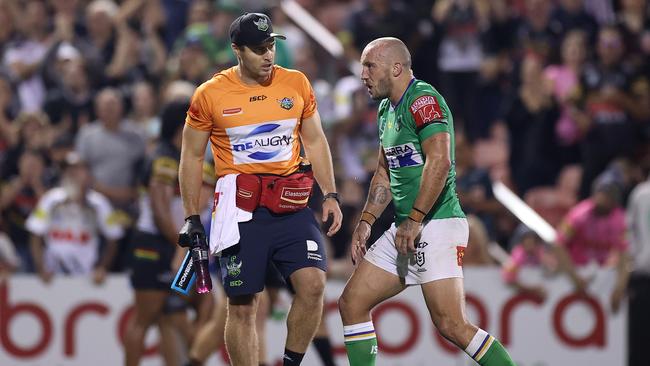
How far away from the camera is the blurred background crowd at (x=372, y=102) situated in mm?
15180

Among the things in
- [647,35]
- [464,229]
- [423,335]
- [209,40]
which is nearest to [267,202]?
[464,229]

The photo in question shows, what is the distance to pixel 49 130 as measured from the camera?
1602cm

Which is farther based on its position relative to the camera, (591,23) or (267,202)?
(591,23)

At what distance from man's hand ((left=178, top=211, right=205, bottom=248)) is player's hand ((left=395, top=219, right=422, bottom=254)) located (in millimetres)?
1349

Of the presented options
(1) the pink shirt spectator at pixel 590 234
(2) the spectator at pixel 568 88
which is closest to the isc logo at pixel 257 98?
(1) the pink shirt spectator at pixel 590 234

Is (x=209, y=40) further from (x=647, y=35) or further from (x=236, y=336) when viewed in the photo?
(x=236, y=336)

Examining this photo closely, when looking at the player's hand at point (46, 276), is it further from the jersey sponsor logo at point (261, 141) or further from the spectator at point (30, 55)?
the jersey sponsor logo at point (261, 141)

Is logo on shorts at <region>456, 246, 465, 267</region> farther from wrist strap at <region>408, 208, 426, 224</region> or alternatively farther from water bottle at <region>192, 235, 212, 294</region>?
water bottle at <region>192, 235, 212, 294</region>

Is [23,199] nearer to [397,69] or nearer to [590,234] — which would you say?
[590,234]

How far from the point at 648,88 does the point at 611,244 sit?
2572 mm

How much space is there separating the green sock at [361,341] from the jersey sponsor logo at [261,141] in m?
1.26

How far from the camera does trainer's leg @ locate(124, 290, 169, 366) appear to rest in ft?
40.0

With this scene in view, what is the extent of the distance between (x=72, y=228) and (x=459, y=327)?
6.38m

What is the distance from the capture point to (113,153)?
15414 millimetres
